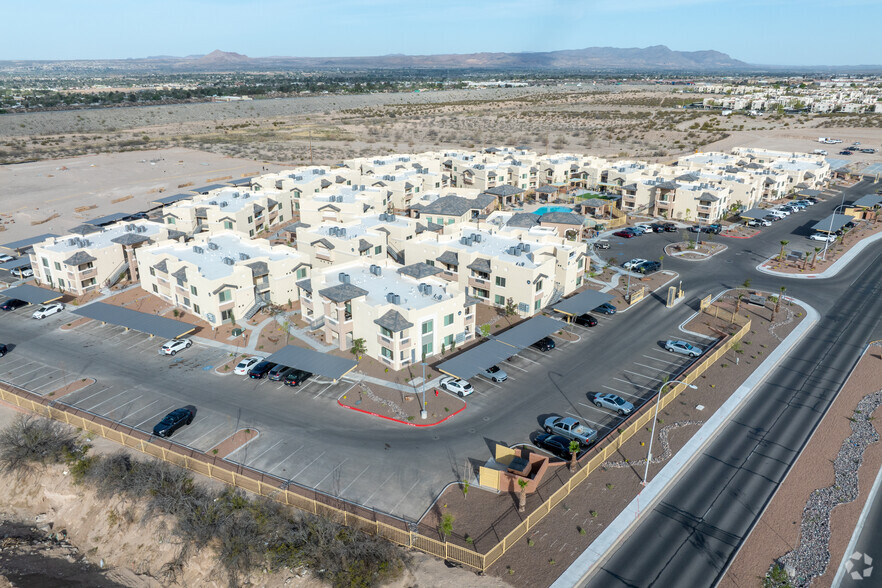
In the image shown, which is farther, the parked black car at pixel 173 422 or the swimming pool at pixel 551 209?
the swimming pool at pixel 551 209

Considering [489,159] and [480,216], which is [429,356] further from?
[489,159]

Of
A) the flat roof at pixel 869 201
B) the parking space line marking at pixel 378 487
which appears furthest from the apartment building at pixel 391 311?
the flat roof at pixel 869 201

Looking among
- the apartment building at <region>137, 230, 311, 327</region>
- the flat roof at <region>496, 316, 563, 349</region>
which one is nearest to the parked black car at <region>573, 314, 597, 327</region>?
the flat roof at <region>496, 316, 563, 349</region>

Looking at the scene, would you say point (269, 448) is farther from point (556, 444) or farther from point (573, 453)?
point (573, 453)

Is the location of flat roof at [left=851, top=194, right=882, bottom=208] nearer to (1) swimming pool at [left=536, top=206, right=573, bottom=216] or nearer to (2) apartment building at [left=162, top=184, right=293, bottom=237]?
(1) swimming pool at [left=536, top=206, right=573, bottom=216]

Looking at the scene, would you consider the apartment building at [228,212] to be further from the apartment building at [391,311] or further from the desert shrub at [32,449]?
the desert shrub at [32,449]
